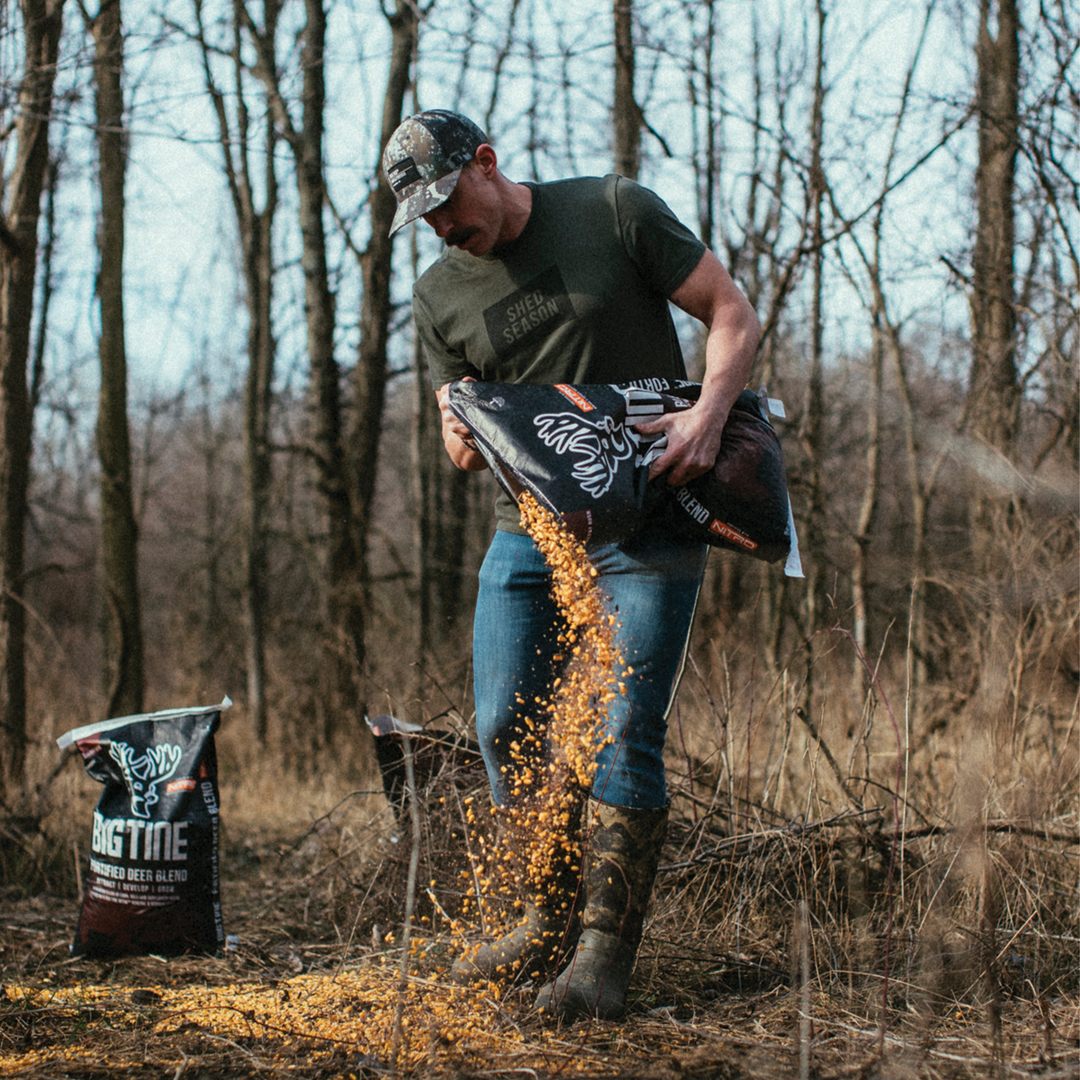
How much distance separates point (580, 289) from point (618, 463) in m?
0.45

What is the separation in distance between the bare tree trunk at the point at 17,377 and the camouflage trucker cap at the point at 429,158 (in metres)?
2.95

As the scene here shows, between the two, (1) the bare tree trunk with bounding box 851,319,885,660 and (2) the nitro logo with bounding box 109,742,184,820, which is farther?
(1) the bare tree trunk with bounding box 851,319,885,660

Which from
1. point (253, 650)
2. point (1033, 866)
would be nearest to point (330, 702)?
point (253, 650)

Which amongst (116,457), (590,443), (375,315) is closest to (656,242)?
(590,443)

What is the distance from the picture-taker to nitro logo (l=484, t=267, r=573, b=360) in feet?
7.95

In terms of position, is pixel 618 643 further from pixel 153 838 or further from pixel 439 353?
pixel 153 838

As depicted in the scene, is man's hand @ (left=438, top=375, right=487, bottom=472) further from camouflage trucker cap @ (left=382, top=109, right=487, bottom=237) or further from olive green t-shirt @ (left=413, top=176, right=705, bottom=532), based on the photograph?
camouflage trucker cap @ (left=382, top=109, right=487, bottom=237)

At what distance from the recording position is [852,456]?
11.8 m

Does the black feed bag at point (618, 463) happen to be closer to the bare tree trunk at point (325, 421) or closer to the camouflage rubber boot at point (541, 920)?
the camouflage rubber boot at point (541, 920)

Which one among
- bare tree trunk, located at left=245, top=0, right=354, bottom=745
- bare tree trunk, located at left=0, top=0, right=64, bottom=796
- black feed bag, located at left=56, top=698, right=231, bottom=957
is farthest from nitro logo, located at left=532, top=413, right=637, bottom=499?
bare tree trunk, located at left=245, top=0, right=354, bottom=745

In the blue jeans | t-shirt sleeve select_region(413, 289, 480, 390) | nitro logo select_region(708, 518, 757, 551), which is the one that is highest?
t-shirt sleeve select_region(413, 289, 480, 390)

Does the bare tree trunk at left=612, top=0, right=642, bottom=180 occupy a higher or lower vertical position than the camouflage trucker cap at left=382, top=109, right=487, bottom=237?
higher

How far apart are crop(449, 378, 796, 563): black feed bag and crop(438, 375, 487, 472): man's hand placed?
81mm

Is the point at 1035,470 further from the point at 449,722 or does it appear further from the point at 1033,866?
the point at 449,722
